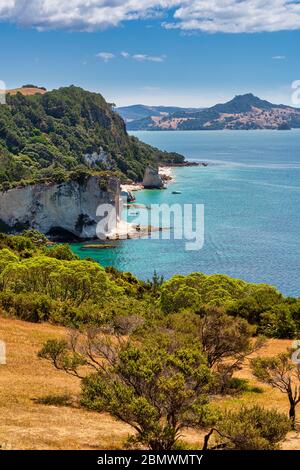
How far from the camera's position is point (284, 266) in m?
70.1

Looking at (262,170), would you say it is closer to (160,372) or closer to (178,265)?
(178,265)

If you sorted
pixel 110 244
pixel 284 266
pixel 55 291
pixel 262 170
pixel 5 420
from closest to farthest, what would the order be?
pixel 5 420 → pixel 55 291 → pixel 284 266 → pixel 110 244 → pixel 262 170

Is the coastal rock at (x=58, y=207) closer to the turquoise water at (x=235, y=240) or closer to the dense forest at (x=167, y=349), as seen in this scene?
the turquoise water at (x=235, y=240)

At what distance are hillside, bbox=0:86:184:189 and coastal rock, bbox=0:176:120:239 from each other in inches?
901

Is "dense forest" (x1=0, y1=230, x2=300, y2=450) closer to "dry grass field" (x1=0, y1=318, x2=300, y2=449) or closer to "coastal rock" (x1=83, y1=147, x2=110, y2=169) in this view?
"dry grass field" (x1=0, y1=318, x2=300, y2=449)

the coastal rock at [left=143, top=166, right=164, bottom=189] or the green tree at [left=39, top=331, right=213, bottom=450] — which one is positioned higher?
the coastal rock at [left=143, top=166, right=164, bottom=189]

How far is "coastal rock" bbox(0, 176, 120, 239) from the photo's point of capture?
92.2 metres

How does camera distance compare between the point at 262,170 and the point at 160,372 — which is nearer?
the point at 160,372

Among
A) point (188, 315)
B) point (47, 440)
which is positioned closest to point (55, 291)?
point (188, 315)

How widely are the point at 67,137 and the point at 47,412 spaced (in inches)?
6032

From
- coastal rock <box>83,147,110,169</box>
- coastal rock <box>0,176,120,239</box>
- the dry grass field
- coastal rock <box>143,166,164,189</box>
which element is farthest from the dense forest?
coastal rock <box>83,147,110,169</box>

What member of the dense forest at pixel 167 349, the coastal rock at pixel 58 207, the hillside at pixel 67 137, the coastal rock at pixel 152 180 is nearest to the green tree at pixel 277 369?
the dense forest at pixel 167 349

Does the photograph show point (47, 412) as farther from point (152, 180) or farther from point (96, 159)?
point (96, 159)

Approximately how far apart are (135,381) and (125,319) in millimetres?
7793
